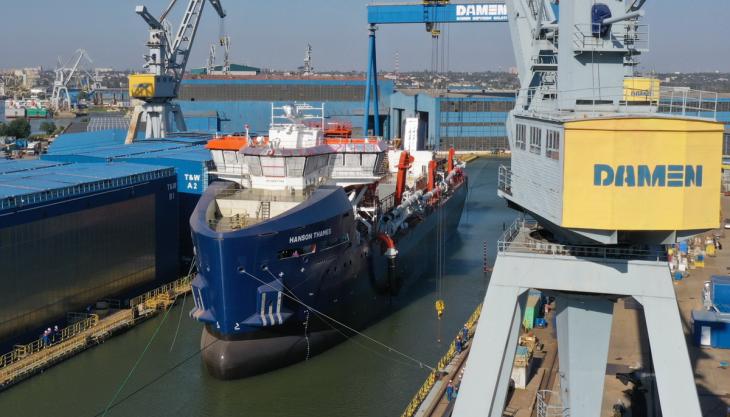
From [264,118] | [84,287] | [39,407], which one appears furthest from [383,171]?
[264,118]

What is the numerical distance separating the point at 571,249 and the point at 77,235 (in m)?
13.3

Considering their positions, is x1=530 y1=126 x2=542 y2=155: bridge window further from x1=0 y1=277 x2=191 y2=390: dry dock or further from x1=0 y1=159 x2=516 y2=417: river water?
x1=0 y1=277 x2=191 y2=390: dry dock

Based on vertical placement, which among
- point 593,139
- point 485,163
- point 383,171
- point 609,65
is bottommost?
point 485,163

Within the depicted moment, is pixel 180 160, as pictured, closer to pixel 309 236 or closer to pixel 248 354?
pixel 309 236

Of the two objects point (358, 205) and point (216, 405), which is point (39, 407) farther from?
point (358, 205)

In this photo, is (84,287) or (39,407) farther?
(84,287)

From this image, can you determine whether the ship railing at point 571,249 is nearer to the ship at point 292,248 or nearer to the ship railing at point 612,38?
the ship railing at point 612,38

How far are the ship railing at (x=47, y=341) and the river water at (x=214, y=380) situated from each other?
2.20 feet

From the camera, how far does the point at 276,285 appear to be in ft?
53.7

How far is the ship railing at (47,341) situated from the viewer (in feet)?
54.5

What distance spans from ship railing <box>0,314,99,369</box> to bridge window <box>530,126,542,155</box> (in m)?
11.4

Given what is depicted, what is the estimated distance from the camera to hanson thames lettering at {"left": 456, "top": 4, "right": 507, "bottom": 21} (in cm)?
3362

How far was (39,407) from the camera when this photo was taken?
15039mm

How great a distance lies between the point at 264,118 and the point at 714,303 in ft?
158
